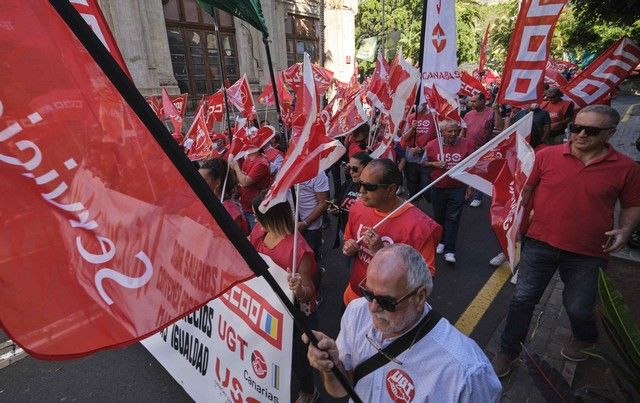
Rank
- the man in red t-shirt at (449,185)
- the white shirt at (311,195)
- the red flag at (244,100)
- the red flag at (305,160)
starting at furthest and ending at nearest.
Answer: the red flag at (244,100) < the man in red t-shirt at (449,185) < the white shirt at (311,195) < the red flag at (305,160)

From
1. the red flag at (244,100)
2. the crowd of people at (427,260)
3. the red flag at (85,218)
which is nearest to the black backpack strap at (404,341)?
the crowd of people at (427,260)

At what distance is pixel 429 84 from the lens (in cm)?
469

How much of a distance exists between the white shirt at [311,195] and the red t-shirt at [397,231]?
117 centimetres

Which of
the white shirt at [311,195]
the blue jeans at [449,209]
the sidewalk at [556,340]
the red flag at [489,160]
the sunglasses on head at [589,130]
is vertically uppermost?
the sunglasses on head at [589,130]

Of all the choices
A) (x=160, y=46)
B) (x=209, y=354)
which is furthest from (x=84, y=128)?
(x=160, y=46)

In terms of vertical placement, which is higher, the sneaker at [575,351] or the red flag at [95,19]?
the red flag at [95,19]

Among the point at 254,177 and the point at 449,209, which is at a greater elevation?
the point at 254,177

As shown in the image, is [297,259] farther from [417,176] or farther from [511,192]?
[417,176]

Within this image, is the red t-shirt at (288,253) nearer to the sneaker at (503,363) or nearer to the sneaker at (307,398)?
the sneaker at (307,398)

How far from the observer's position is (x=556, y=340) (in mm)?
3107

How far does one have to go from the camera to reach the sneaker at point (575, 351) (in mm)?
2822

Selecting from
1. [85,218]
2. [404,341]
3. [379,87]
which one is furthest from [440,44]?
[85,218]

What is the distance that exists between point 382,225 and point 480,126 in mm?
4188

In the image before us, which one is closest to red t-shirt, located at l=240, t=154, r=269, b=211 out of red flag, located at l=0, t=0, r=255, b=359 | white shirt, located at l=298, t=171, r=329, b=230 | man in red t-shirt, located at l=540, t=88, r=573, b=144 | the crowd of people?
white shirt, located at l=298, t=171, r=329, b=230
